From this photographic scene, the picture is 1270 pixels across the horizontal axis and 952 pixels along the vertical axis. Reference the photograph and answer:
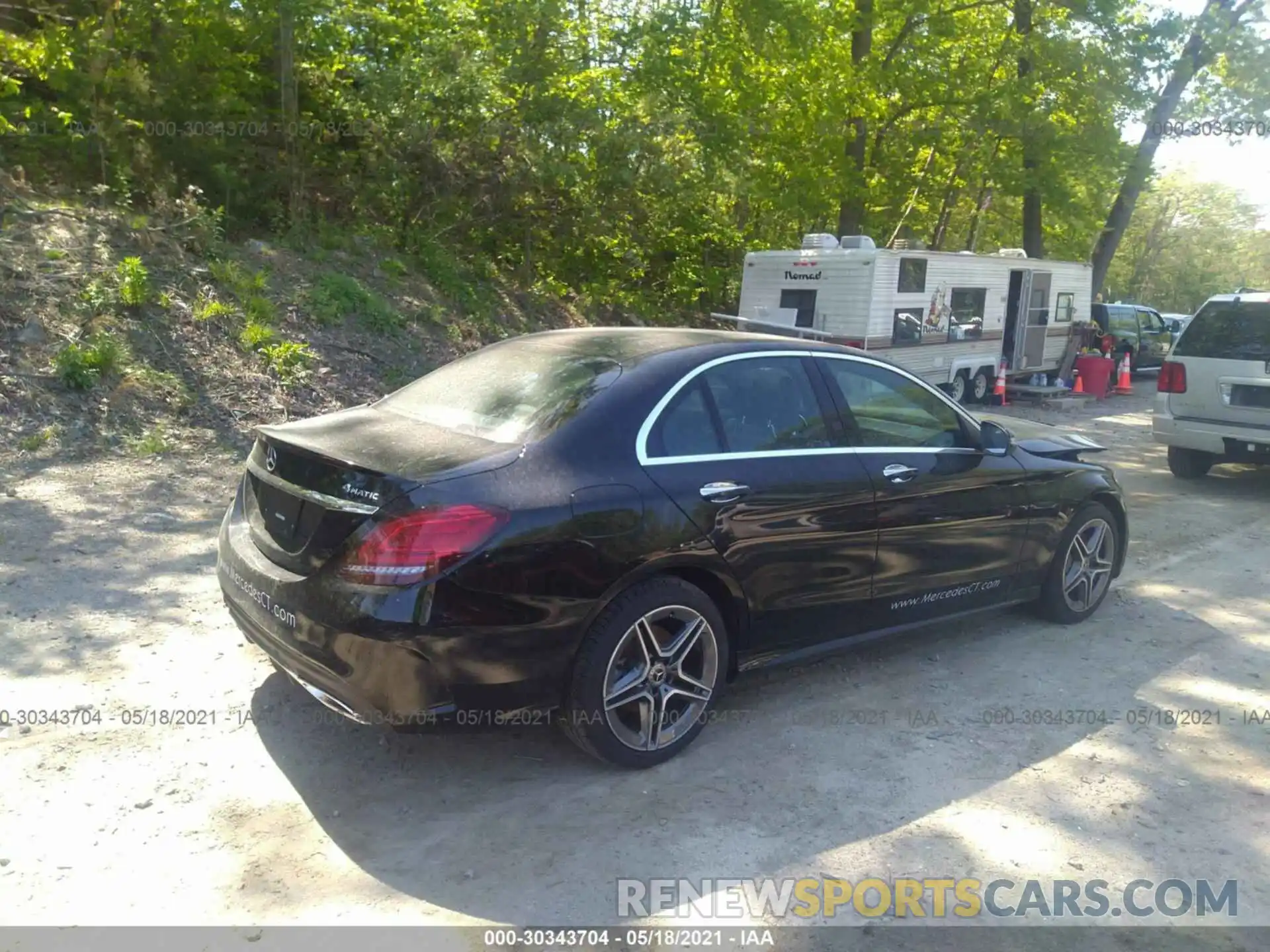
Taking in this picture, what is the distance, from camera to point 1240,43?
20.5m

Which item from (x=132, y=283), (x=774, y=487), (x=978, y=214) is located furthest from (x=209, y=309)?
(x=978, y=214)

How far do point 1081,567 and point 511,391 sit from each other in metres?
3.59

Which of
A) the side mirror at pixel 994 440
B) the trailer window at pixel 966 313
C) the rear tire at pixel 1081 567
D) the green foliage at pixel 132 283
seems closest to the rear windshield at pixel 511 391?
the side mirror at pixel 994 440

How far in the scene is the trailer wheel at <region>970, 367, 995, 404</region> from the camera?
17.7 m

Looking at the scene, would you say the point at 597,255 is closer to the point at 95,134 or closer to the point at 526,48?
the point at 526,48

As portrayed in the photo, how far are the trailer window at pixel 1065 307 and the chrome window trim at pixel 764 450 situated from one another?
596 inches

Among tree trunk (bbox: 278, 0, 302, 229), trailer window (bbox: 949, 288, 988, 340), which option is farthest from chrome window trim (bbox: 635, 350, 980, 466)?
trailer window (bbox: 949, 288, 988, 340)

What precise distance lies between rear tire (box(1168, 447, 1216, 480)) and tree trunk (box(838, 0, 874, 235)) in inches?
363

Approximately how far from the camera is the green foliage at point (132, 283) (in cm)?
1015

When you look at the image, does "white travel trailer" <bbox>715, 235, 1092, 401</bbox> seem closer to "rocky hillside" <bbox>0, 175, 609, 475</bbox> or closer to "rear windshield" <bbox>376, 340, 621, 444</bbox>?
"rocky hillside" <bbox>0, 175, 609, 475</bbox>

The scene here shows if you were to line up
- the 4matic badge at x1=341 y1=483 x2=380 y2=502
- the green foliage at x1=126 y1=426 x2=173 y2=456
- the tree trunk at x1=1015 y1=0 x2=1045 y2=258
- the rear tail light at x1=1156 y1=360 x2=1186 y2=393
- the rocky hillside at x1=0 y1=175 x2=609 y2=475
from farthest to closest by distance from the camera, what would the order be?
the tree trunk at x1=1015 y1=0 x2=1045 y2=258 → the rear tail light at x1=1156 y1=360 x2=1186 y2=393 → the rocky hillside at x1=0 y1=175 x2=609 y2=475 → the green foliage at x1=126 y1=426 x2=173 y2=456 → the 4matic badge at x1=341 y1=483 x2=380 y2=502

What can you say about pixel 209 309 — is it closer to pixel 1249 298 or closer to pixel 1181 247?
pixel 1249 298

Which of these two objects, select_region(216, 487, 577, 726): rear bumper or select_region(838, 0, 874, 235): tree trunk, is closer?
select_region(216, 487, 577, 726): rear bumper

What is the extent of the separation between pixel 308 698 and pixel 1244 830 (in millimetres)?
3722
